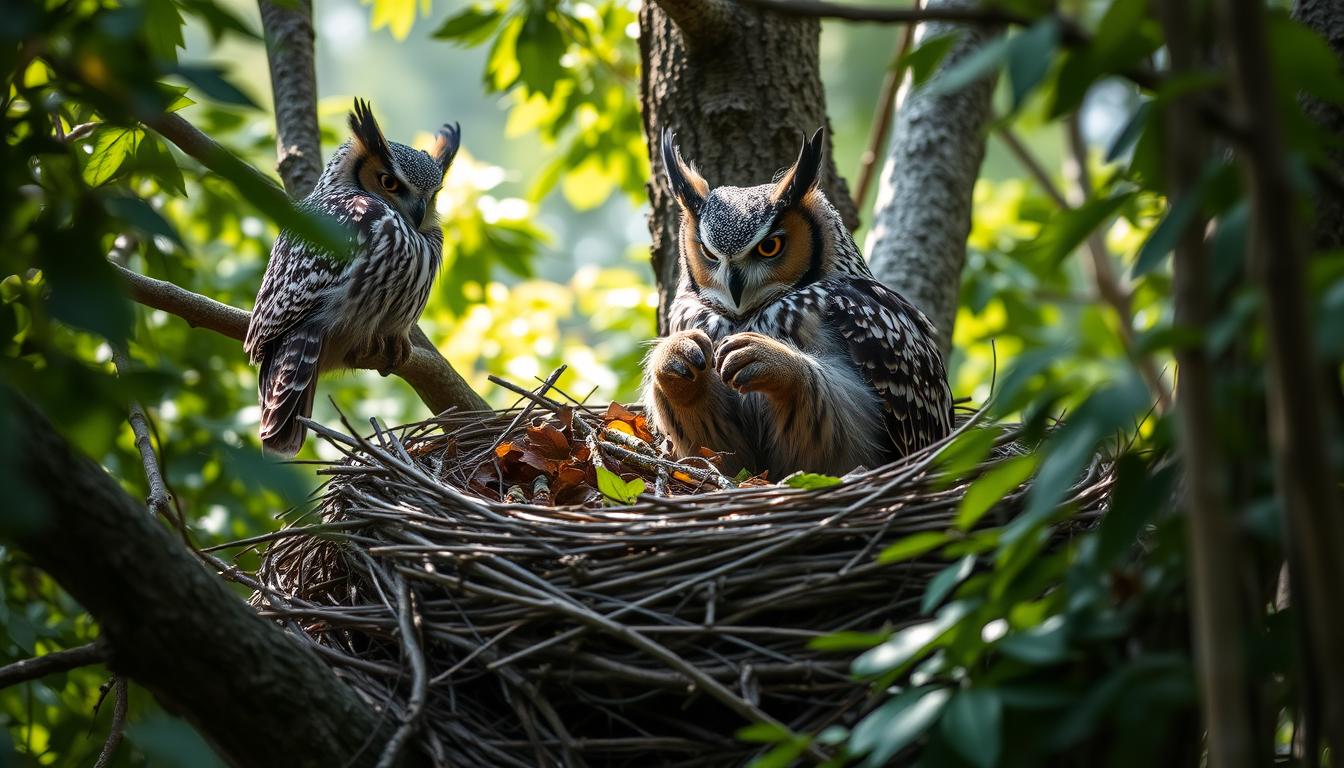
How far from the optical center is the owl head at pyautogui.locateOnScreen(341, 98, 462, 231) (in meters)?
4.35

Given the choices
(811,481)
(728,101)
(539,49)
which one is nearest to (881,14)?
(811,481)

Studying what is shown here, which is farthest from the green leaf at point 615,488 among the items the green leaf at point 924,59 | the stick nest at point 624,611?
the green leaf at point 924,59

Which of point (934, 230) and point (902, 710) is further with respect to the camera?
point (934, 230)

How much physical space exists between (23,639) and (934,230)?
2.90 meters

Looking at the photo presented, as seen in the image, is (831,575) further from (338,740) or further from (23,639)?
(23,639)

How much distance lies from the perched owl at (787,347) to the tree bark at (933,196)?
409 millimetres

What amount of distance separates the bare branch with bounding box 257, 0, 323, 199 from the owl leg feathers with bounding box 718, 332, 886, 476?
5.68 feet

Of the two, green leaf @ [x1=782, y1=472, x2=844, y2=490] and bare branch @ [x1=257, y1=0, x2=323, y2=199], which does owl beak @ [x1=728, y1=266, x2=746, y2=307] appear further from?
bare branch @ [x1=257, y1=0, x2=323, y2=199]

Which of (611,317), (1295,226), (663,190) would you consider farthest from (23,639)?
(611,317)

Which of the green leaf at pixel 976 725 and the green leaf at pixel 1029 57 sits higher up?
the green leaf at pixel 1029 57

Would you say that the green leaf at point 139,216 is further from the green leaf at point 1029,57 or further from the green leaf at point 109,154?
the green leaf at point 109,154

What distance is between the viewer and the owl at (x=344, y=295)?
3.74 m

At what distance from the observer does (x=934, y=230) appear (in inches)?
154

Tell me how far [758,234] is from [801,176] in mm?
216
